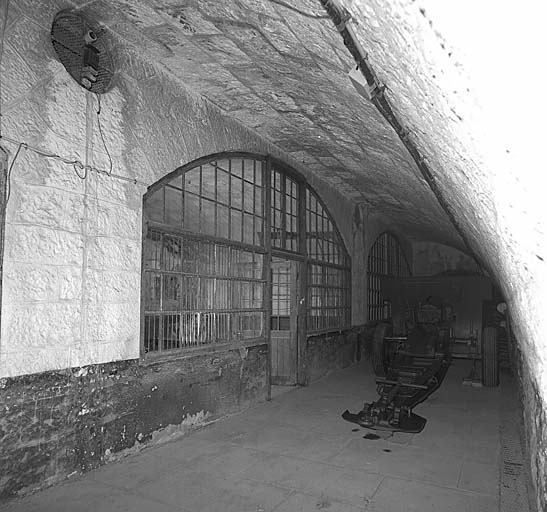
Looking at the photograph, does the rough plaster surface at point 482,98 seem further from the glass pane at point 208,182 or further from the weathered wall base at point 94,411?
the glass pane at point 208,182

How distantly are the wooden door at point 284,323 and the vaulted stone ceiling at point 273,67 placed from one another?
2.18 metres

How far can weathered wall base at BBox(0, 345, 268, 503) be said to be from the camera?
3137 mm

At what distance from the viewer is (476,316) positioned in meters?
8.66

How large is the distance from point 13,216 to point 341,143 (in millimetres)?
3851

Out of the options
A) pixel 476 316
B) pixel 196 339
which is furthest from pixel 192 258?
pixel 476 316

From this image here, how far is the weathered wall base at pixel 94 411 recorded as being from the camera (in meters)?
3.14

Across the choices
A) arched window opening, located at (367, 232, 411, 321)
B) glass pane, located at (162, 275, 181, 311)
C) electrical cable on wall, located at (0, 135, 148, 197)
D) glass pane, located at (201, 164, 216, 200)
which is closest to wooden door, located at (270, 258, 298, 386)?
glass pane, located at (201, 164, 216, 200)

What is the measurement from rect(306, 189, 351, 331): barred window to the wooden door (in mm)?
379

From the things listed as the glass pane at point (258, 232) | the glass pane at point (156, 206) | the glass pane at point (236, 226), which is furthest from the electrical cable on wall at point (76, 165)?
the glass pane at point (258, 232)

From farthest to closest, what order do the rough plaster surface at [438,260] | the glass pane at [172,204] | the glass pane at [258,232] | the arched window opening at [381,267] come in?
the rough plaster surface at [438,260]
the arched window opening at [381,267]
the glass pane at [258,232]
the glass pane at [172,204]

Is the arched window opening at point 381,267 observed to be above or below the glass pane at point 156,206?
below

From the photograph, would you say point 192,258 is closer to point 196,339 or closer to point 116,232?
point 196,339

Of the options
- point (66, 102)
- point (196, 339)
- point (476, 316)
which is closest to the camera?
point (66, 102)

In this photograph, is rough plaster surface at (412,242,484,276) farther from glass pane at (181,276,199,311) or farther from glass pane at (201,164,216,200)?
glass pane at (181,276,199,311)
